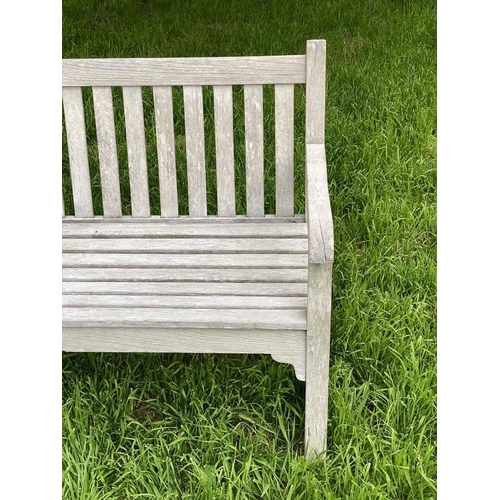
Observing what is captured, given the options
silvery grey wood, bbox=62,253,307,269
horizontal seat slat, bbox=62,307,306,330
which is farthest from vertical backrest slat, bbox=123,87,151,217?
horizontal seat slat, bbox=62,307,306,330

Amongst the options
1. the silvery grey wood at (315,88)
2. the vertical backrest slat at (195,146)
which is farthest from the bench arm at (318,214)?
the vertical backrest slat at (195,146)

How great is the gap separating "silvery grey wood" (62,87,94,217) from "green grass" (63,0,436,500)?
0.58 m

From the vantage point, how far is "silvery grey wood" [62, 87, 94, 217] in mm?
2434

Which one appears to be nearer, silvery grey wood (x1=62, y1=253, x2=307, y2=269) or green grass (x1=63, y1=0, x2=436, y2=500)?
green grass (x1=63, y1=0, x2=436, y2=500)

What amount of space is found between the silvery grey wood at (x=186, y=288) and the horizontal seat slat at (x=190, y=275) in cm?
2

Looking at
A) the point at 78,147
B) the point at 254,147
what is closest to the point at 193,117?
the point at 254,147

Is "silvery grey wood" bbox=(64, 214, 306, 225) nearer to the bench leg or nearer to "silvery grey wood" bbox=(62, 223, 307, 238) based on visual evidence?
"silvery grey wood" bbox=(62, 223, 307, 238)

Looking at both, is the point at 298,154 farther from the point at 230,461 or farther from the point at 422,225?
the point at 230,461

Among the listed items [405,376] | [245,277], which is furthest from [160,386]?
[405,376]

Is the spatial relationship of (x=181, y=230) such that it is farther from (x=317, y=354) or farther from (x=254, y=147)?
(x=317, y=354)

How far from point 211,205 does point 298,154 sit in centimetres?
71

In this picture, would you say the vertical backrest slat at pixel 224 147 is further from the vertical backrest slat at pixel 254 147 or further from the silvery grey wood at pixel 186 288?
the silvery grey wood at pixel 186 288

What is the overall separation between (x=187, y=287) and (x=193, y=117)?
69cm

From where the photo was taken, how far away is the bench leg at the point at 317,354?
5.84 ft
